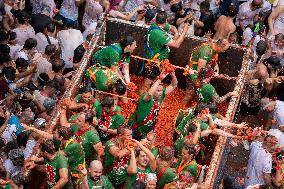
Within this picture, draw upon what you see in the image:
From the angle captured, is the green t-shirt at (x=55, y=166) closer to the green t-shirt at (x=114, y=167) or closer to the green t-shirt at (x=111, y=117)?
the green t-shirt at (x=114, y=167)

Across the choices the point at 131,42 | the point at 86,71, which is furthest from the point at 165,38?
the point at 86,71

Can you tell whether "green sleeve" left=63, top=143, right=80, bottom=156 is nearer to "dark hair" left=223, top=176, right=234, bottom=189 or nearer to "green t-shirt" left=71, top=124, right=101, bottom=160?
"green t-shirt" left=71, top=124, right=101, bottom=160

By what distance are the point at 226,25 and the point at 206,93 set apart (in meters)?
2.11

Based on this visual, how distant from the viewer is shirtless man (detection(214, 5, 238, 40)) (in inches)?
457

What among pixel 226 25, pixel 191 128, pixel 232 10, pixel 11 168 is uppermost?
pixel 232 10

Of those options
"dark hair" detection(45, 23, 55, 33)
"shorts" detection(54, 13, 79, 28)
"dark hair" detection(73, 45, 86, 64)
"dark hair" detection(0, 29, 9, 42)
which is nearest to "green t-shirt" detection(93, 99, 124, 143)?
"dark hair" detection(73, 45, 86, 64)

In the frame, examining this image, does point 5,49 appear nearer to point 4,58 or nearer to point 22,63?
point 4,58

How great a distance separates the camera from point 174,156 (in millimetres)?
9148

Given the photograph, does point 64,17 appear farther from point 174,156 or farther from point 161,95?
point 174,156

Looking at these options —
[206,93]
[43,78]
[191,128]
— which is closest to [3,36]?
[43,78]

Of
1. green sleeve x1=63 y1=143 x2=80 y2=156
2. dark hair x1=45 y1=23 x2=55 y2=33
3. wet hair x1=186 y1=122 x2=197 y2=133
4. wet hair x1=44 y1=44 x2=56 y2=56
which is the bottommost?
green sleeve x1=63 y1=143 x2=80 y2=156

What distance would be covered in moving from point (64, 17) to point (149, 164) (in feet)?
15.6

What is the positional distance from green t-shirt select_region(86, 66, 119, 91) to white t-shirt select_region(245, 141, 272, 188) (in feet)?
8.10

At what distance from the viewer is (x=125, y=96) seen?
10539mm
